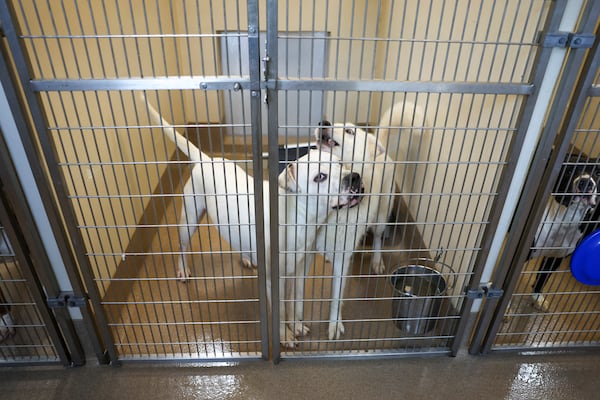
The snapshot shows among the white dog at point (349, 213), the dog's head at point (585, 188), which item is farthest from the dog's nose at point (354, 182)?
the dog's head at point (585, 188)

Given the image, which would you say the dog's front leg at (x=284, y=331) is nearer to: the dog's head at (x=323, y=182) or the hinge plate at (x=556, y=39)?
the dog's head at (x=323, y=182)

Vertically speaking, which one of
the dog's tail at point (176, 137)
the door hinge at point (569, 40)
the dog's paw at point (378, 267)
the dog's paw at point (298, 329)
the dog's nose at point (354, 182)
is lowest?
the dog's paw at point (378, 267)

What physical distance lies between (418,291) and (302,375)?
683 millimetres

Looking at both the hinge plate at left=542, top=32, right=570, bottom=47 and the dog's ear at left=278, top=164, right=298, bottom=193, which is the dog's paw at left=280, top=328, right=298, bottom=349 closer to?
the dog's ear at left=278, top=164, right=298, bottom=193

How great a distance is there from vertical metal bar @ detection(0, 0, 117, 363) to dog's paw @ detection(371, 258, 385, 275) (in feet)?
4.61

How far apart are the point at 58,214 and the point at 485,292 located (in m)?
1.65

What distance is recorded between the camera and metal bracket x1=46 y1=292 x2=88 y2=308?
166 cm

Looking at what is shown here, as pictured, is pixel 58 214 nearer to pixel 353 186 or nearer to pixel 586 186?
pixel 353 186

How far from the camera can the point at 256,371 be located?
185cm

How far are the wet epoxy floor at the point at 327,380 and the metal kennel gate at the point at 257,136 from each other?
6 centimetres

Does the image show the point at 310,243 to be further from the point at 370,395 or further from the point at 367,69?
the point at 367,69

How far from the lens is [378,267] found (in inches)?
96.6

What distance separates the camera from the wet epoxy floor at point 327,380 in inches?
69.4

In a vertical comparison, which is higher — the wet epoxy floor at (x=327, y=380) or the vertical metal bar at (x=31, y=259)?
the vertical metal bar at (x=31, y=259)
